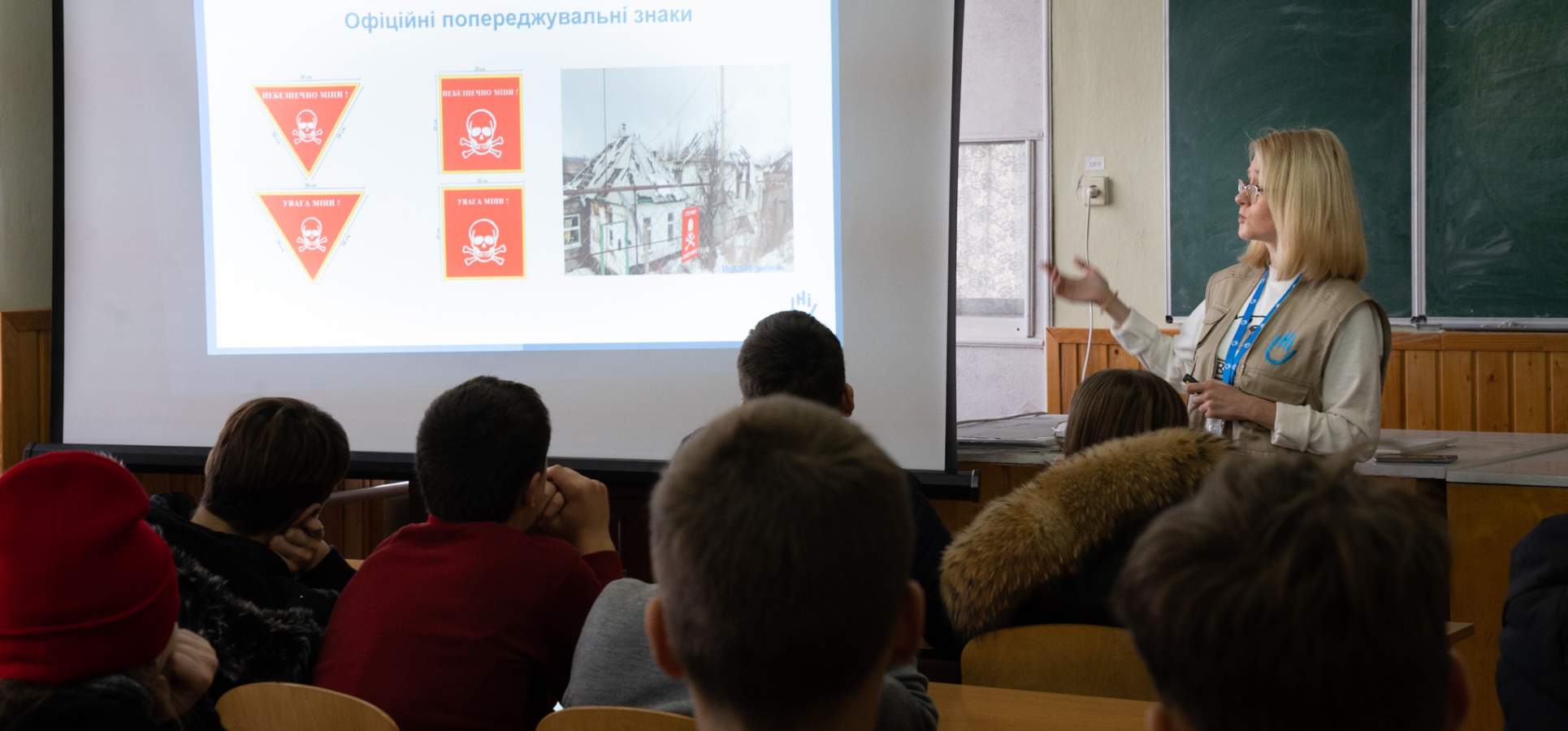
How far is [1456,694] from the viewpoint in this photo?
0.67 m

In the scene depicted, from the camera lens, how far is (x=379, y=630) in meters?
1.60

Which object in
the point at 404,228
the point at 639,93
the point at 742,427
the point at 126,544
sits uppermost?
the point at 639,93

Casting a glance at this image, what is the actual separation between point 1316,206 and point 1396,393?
3063 mm

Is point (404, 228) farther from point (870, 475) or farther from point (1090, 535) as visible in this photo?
point (870, 475)

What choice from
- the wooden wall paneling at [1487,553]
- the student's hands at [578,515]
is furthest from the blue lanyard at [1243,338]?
the student's hands at [578,515]

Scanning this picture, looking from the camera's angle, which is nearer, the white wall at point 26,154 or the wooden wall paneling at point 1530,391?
the white wall at point 26,154

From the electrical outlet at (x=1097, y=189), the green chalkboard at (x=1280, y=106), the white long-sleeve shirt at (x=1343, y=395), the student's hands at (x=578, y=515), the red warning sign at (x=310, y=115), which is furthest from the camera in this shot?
the electrical outlet at (x=1097, y=189)

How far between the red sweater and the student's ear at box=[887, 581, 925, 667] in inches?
32.7

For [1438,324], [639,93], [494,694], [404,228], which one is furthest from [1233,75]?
[494,694]

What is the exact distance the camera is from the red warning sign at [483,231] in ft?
10.1

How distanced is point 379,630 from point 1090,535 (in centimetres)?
98

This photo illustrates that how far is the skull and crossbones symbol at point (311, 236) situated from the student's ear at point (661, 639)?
2593mm

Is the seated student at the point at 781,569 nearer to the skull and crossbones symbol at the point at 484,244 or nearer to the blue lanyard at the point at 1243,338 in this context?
the blue lanyard at the point at 1243,338

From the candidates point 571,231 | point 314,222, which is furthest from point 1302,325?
point 314,222
